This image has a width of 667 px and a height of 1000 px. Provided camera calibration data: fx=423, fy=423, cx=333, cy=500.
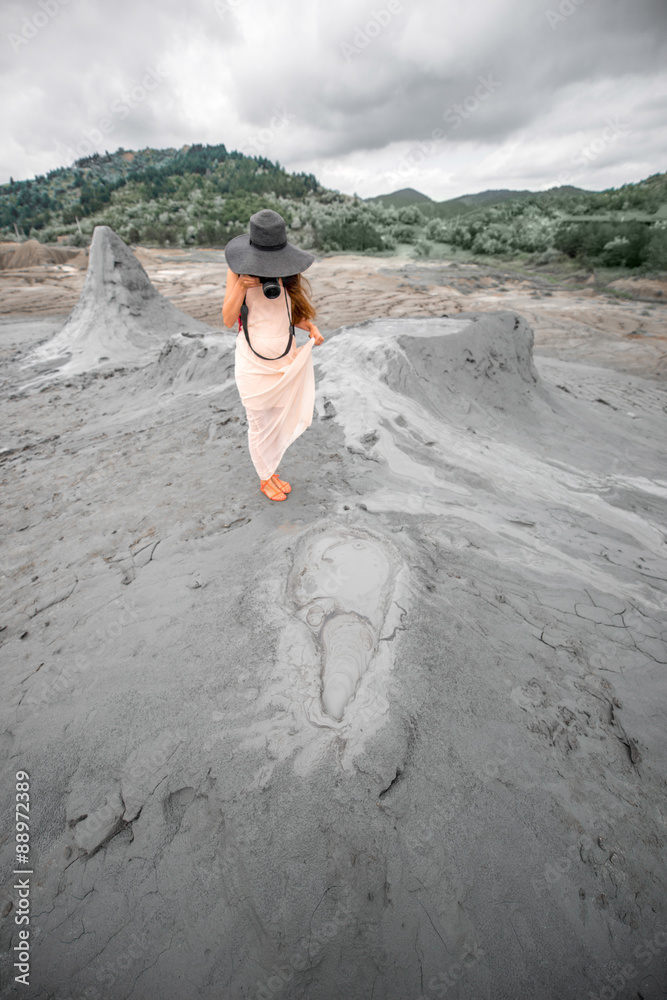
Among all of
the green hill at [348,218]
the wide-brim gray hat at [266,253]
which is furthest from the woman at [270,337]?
the green hill at [348,218]

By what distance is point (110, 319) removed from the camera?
6.34 meters

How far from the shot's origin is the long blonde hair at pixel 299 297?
230 centimetres

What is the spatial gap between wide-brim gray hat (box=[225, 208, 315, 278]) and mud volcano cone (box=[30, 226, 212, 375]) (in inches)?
171

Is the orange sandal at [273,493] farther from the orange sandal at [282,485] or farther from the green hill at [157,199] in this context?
the green hill at [157,199]

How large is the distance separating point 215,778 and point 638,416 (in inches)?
222

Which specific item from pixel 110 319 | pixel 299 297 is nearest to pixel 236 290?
pixel 299 297

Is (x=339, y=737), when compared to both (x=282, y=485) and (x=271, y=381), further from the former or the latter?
(x=271, y=381)

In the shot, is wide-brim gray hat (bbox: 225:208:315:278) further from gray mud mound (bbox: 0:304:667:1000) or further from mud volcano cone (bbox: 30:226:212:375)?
mud volcano cone (bbox: 30:226:212:375)

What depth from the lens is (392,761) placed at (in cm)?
130

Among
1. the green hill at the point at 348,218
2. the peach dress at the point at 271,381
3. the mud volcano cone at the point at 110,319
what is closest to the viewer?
the peach dress at the point at 271,381

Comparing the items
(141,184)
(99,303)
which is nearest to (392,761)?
(99,303)

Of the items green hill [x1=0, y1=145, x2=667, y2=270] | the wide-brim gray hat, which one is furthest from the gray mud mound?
green hill [x1=0, y1=145, x2=667, y2=270]

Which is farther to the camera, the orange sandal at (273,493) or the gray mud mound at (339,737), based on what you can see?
the orange sandal at (273,493)

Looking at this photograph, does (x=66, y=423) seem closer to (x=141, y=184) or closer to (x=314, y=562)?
(x=314, y=562)
